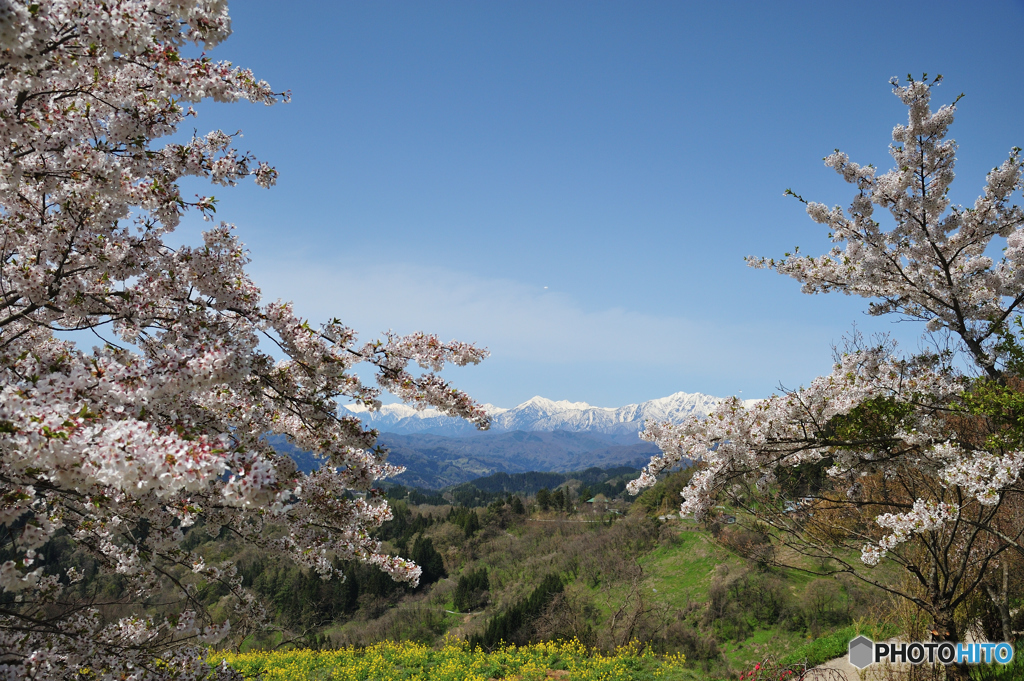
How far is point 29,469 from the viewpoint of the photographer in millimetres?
1985

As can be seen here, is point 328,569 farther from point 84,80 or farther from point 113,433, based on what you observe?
point 84,80

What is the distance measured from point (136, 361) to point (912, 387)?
7.14 metres

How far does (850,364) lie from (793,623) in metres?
17.8

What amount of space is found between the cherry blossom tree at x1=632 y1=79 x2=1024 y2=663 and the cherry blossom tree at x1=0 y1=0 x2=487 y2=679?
147 inches

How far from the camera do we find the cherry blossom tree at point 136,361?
211 centimetres

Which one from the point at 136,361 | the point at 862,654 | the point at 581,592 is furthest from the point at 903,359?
the point at 581,592

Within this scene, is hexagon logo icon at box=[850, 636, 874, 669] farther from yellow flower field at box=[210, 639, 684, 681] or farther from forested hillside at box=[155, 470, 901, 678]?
yellow flower field at box=[210, 639, 684, 681]

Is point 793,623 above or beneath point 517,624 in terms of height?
above

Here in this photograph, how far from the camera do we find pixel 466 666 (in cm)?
1270

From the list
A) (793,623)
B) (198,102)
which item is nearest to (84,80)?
(198,102)

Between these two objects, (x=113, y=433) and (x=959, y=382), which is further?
(x=959, y=382)

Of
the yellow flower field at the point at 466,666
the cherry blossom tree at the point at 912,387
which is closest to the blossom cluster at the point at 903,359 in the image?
the cherry blossom tree at the point at 912,387

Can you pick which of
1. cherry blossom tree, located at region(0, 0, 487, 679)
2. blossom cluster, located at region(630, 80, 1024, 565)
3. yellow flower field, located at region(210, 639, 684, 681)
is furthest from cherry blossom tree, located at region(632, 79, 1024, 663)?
yellow flower field, located at region(210, 639, 684, 681)

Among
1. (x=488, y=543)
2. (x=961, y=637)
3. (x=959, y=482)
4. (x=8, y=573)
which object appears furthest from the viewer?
(x=488, y=543)
